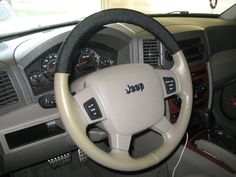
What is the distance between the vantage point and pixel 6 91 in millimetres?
1114

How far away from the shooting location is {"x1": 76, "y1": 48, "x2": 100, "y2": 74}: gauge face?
1301 mm

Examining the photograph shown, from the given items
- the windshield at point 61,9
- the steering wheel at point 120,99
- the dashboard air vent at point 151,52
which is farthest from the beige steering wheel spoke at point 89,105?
the windshield at point 61,9

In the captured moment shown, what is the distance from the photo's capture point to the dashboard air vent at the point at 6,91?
3.62 ft

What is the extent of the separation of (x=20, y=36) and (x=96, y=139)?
27.7 inches

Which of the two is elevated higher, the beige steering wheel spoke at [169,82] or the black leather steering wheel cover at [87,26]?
the black leather steering wheel cover at [87,26]

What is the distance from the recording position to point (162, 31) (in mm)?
1048

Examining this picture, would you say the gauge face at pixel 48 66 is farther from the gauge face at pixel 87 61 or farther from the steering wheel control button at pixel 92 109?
the steering wheel control button at pixel 92 109

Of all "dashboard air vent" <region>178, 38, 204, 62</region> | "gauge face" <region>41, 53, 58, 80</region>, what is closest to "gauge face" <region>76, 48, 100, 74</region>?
"gauge face" <region>41, 53, 58, 80</region>

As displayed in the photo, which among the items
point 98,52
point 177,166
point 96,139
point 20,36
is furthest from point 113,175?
point 20,36

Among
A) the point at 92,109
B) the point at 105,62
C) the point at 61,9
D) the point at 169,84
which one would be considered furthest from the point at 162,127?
the point at 61,9

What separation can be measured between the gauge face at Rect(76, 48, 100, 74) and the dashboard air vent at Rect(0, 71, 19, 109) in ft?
1.04

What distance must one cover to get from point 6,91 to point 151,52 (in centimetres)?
72

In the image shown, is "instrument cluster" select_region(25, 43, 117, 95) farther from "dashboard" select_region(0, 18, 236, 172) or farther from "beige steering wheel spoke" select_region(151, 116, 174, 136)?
"beige steering wheel spoke" select_region(151, 116, 174, 136)

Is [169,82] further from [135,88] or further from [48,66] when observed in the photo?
[48,66]
